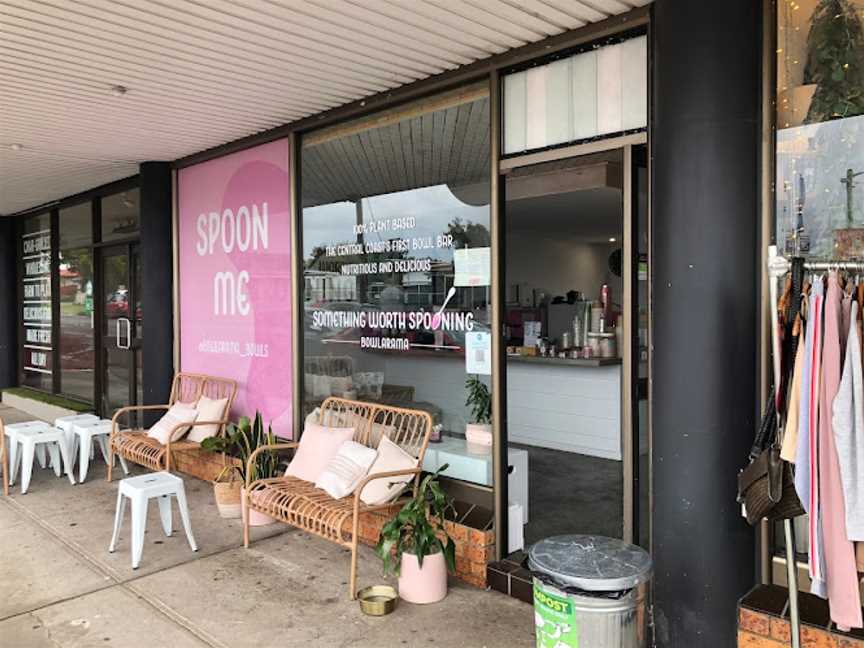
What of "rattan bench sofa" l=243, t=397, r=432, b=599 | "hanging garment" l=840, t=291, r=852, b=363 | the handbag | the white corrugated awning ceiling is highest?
the white corrugated awning ceiling

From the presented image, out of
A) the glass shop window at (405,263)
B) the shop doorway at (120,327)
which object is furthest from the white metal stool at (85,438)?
the glass shop window at (405,263)

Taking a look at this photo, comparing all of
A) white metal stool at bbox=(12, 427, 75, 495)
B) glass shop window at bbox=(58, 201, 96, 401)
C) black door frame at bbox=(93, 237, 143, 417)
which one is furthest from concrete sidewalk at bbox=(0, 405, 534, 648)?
glass shop window at bbox=(58, 201, 96, 401)

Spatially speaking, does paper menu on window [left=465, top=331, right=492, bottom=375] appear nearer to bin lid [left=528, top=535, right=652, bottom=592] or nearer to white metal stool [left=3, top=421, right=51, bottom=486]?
bin lid [left=528, top=535, right=652, bottom=592]

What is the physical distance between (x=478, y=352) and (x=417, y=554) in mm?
1158

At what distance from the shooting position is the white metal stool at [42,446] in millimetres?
5664

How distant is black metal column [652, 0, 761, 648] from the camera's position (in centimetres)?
278

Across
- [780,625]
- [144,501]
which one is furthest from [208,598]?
[780,625]

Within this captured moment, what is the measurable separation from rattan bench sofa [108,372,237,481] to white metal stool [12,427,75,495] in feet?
1.16

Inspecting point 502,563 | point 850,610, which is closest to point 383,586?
point 502,563

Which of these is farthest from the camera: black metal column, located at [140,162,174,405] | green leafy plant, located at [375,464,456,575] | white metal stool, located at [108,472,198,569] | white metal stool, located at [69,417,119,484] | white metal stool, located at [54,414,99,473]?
black metal column, located at [140,162,174,405]

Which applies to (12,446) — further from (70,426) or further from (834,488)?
(834,488)

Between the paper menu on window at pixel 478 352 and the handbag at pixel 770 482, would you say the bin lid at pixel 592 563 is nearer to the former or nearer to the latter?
the handbag at pixel 770 482

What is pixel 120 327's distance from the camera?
7840mm

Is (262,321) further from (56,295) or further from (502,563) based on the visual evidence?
(56,295)
